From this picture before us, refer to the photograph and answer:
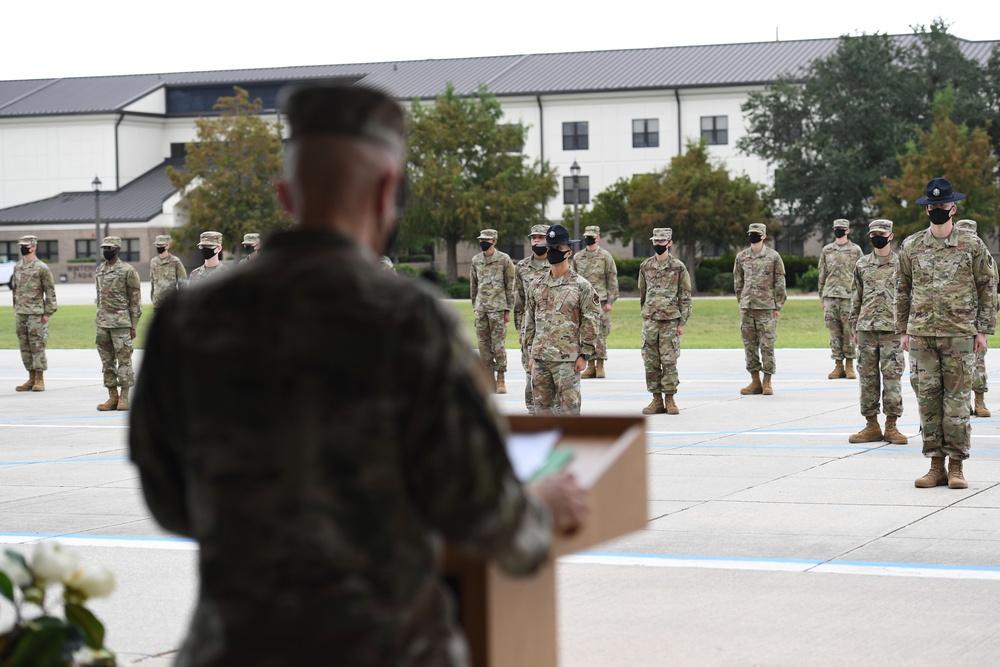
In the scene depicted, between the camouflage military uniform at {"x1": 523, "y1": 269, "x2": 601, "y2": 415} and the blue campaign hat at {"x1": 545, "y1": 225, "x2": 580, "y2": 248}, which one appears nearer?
the camouflage military uniform at {"x1": 523, "y1": 269, "x2": 601, "y2": 415}

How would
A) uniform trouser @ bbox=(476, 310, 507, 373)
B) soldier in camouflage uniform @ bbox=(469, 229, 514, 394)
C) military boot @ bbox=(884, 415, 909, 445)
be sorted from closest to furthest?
military boot @ bbox=(884, 415, 909, 445)
soldier in camouflage uniform @ bbox=(469, 229, 514, 394)
uniform trouser @ bbox=(476, 310, 507, 373)

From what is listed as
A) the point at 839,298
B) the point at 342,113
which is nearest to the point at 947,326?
the point at 342,113

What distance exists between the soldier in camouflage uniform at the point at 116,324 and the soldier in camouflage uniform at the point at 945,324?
1071 cm

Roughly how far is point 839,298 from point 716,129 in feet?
160

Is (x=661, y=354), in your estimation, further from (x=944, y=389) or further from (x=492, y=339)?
(x=944, y=389)

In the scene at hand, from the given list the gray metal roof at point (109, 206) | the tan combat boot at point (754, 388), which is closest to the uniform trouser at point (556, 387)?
the tan combat boot at point (754, 388)

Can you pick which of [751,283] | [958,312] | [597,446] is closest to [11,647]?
[597,446]

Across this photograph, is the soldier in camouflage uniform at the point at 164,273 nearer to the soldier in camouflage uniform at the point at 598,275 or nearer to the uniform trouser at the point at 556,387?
the soldier in camouflage uniform at the point at 598,275

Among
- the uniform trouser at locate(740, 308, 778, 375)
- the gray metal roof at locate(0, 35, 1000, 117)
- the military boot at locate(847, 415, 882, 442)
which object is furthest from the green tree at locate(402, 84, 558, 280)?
the military boot at locate(847, 415, 882, 442)

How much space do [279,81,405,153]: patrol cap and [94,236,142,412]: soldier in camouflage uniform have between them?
15.9 meters

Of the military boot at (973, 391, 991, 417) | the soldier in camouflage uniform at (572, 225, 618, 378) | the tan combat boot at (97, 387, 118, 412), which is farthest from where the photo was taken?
the soldier in camouflage uniform at (572, 225, 618, 378)

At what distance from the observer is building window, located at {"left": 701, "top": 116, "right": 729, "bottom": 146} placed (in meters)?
68.2

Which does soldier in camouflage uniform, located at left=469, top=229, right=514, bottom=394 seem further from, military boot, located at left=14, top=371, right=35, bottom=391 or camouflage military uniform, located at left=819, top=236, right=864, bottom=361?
military boot, located at left=14, top=371, right=35, bottom=391

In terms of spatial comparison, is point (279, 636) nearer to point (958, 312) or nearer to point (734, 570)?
point (734, 570)
